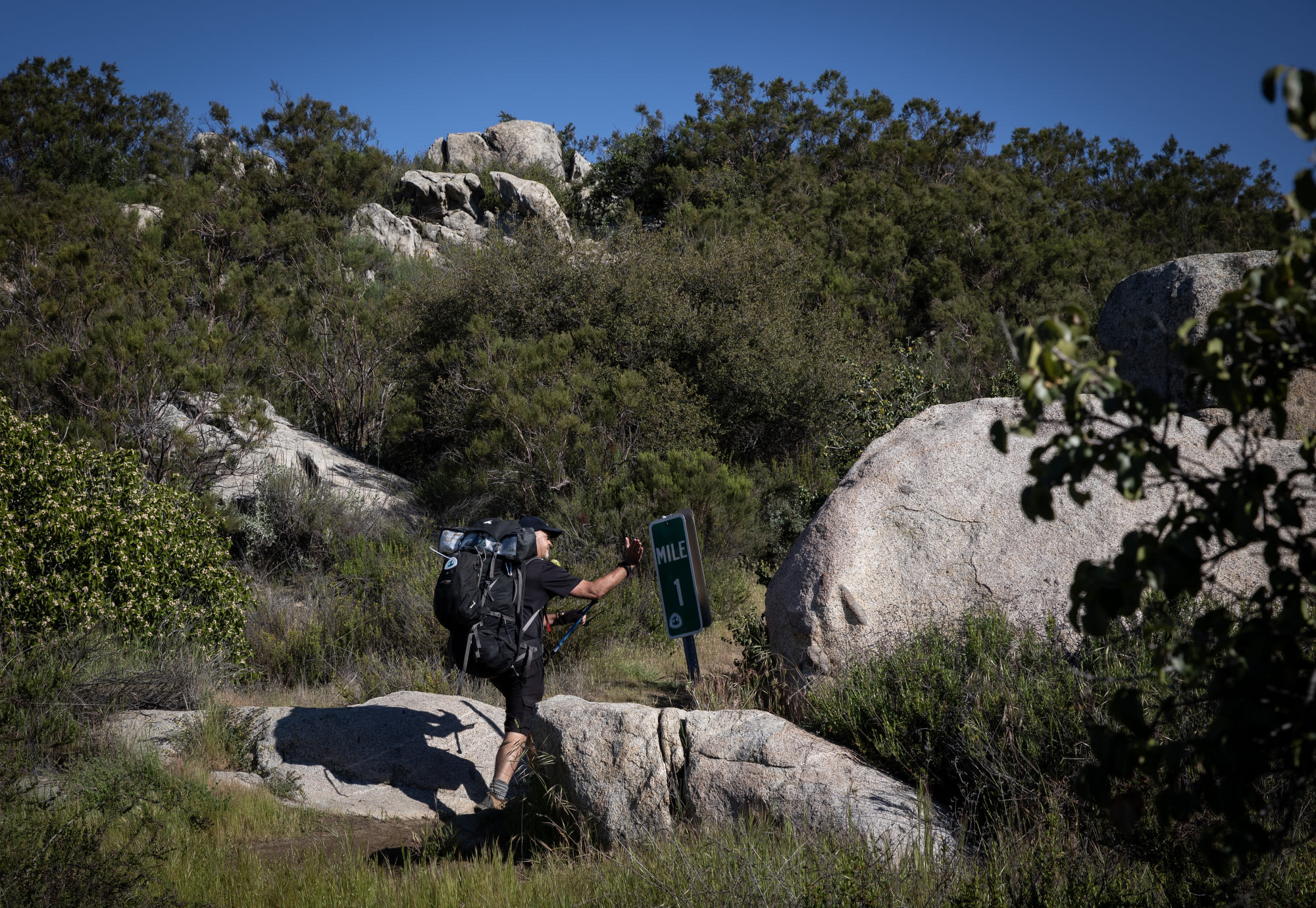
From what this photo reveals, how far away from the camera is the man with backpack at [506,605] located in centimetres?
482

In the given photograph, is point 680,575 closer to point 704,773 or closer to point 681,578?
point 681,578

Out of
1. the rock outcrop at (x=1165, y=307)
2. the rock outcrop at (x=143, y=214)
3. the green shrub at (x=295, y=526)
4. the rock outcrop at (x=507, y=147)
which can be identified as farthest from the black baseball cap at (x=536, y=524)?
the rock outcrop at (x=507, y=147)

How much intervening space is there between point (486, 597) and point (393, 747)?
61.9 inches

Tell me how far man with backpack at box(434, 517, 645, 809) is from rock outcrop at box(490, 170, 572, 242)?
2067 cm

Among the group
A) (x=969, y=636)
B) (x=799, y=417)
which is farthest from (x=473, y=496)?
(x=969, y=636)

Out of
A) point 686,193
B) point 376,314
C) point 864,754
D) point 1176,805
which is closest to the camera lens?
point 1176,805

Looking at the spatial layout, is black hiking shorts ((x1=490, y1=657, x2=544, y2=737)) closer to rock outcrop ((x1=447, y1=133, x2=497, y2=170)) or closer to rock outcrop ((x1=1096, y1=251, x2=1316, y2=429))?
rock outcrop ((x1=1096, y1=251, x2=1316, y2=429))

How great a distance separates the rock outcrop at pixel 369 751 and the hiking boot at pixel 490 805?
6 centimetres

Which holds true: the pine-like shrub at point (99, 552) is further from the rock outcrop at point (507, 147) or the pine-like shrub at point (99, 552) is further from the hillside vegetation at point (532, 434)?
the rock outcrop at point (507, 147)

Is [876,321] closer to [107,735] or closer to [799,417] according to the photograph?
[799,417]

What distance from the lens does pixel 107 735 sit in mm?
5289

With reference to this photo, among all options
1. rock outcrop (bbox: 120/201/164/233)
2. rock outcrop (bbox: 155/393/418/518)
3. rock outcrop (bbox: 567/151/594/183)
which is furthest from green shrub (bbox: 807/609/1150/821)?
rock outcrop (bbox: 567/151/594/183)

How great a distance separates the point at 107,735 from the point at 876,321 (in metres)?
13.2

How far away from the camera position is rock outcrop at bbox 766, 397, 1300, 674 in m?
4.91
